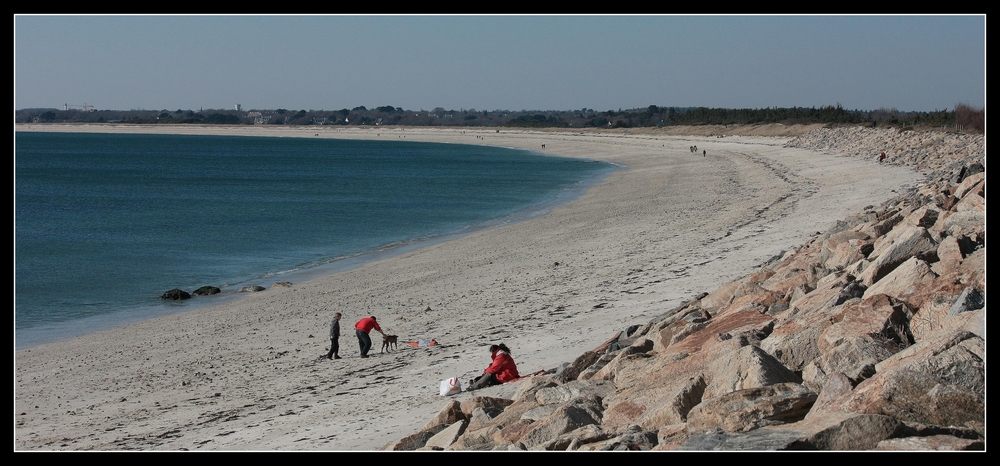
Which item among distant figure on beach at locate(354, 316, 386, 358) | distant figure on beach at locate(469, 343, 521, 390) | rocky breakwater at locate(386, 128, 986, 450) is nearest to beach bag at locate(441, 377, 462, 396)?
distant figure on beach at locate(469, 343, 521, 390)

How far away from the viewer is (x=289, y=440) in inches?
348

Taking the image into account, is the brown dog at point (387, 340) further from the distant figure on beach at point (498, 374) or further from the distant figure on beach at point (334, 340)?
the distant figure on beach at point (498, 374)

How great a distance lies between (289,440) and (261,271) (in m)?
16.1

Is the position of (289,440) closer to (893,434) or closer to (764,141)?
(893,434)

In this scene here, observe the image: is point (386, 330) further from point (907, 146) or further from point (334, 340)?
point (907, 146)

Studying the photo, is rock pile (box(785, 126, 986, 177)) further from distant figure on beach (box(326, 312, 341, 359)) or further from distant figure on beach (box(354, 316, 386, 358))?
distant figure on beach (box(326, 312, 341, 359))

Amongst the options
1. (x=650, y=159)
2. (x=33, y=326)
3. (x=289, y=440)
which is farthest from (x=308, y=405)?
(x=650, y=159)

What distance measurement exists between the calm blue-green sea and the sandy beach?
9.31 feet

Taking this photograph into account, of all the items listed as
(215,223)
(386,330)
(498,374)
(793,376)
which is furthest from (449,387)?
(215,223)

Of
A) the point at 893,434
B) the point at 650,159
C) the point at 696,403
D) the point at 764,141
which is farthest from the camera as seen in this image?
the point at 764,141

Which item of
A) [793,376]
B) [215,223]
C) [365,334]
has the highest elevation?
[793,376]

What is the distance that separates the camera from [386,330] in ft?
49.0

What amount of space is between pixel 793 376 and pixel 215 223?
106 ft
